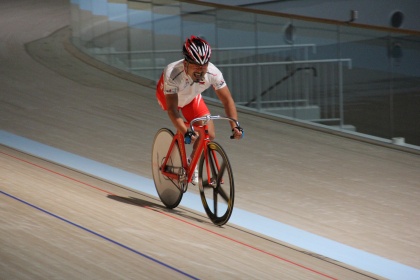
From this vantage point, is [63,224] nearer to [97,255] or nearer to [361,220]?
[97,255]

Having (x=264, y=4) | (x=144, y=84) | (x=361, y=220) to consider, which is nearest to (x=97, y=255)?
(x=361, y=220)

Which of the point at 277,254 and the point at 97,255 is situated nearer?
the point at 97,255

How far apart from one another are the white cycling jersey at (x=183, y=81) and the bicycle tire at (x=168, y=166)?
47cm

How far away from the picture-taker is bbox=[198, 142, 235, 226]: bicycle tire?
3.52 metres

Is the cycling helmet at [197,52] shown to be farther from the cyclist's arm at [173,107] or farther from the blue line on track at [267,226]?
the blue line on track at [267,226]

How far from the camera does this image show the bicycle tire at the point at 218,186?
3.52m

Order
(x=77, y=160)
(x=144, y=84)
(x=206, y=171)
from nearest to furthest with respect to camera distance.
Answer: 1. (x=206, y=171)
2. (x=77, y=160)
3. (x=144, y=84)

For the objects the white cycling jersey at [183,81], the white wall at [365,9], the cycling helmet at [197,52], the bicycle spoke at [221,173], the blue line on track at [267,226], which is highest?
the white wall at [365,9]

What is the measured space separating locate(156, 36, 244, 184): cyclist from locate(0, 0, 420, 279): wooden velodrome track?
0.71 metres

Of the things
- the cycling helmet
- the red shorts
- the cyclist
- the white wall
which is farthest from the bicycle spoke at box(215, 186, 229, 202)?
the white wall

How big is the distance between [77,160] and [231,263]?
2.98 meters

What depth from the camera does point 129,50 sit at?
10.2 metres

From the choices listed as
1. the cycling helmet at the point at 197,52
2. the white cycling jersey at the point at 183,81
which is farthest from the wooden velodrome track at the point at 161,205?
the cycling helmet at the point at 197,52

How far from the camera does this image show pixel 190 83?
367cm
